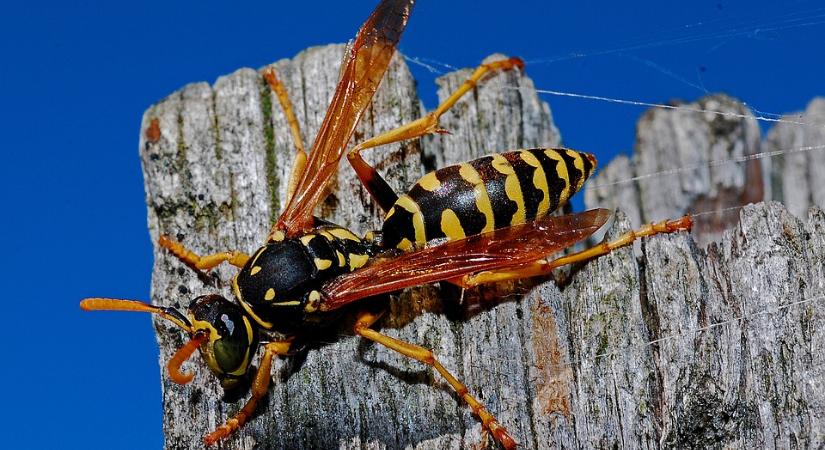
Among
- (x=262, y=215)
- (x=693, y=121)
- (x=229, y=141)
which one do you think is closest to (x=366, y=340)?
(x=262, y=215)

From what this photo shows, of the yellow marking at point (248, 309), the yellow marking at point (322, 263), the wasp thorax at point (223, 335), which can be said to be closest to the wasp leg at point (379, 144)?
the yellow marking at point (322, 263)

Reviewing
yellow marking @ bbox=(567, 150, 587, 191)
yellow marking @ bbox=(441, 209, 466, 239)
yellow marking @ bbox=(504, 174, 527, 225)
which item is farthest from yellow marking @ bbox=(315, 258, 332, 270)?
yellow marking @ bbox=(567, 150, 587, 191)

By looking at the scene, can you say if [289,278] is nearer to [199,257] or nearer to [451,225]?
[199,257]

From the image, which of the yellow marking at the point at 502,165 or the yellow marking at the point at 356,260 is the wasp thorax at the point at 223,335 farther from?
the yellow marking at the point at 502,165

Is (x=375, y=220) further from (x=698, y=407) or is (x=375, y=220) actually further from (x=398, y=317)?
(x=698, y=407)

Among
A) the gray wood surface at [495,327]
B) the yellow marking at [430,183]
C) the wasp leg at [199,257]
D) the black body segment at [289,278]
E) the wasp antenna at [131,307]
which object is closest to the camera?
the gray wood surface at [495,327]

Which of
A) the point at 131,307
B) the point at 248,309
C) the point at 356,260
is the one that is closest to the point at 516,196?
the point at 356,260

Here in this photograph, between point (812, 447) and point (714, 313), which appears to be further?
point (714, 313)
